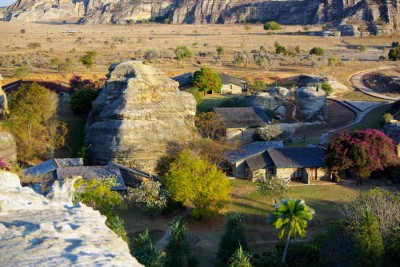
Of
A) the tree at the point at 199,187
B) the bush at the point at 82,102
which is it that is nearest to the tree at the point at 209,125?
the bush at the point at 82,102

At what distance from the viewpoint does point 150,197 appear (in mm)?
23562

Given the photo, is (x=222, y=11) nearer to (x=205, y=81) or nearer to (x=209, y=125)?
(x=205, y=81)

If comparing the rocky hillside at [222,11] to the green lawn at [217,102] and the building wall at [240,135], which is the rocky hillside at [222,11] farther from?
the building wall at [240,135]

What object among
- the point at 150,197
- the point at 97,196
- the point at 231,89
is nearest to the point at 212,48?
the point at 231,89

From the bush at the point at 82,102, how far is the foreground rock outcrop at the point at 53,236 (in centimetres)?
2791

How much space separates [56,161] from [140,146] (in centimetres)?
494

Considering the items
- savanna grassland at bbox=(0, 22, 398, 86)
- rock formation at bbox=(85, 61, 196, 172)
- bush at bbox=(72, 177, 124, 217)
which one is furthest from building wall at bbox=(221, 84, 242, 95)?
bush at bbox=(72, 177, 124, 217)

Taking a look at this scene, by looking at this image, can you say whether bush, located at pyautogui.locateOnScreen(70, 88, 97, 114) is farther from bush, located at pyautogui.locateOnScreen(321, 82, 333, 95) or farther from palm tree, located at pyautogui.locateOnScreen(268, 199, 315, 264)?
bush, located at pyautogui.locateOnScreen(321, 82, 333, 95)

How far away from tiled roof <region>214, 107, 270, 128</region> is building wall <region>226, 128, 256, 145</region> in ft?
1.01

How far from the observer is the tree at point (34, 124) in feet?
101

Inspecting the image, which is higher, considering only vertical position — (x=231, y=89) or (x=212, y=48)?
(x=212, y=48)

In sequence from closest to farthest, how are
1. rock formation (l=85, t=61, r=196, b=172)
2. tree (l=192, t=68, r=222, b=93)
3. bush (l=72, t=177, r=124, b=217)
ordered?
bush (l=72, t=177, r=124, b=217), rock formation (l=85, t=61, r=196, b=172), tree (l=192, t=68, r=222, b=93)

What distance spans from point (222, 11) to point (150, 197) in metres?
119

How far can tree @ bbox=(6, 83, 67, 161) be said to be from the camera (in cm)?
3081
